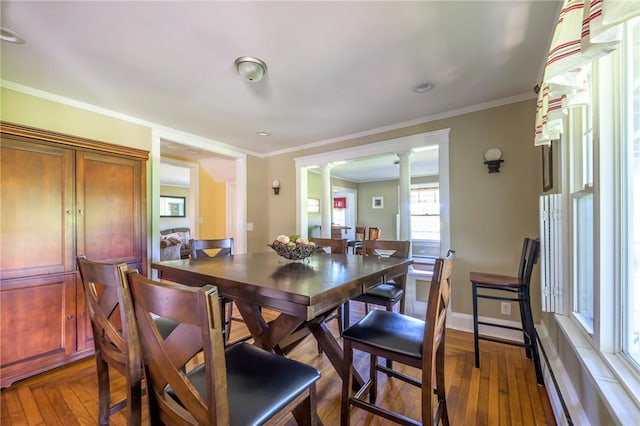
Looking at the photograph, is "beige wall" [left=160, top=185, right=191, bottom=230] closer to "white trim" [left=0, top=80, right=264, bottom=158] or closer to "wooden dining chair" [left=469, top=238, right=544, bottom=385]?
"white trim" [left=0, top=80, right=264, bottom=158]

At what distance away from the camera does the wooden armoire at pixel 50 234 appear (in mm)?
1849

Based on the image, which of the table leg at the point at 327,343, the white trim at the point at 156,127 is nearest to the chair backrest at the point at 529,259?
the table leg at the point at 327,343

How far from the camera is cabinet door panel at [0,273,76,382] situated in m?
1.83

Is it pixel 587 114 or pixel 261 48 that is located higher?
pixel 261 48

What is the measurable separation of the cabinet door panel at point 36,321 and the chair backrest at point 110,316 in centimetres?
111

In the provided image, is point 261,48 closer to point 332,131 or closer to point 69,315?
point 332,131

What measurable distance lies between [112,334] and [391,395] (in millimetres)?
1693

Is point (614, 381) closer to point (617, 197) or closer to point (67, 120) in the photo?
point (617, 197)

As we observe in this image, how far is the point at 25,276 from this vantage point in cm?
191

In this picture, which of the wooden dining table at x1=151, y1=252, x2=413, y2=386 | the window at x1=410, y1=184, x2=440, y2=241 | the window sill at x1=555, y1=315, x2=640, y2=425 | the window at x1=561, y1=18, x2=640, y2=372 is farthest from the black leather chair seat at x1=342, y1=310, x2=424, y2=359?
the window at x1=410, y1=184, x2=440, y2=241

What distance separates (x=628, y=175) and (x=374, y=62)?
157 centimetres

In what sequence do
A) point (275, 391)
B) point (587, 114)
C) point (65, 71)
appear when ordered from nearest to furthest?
point (275, 391)
point (587, 114)
point (65, 71)

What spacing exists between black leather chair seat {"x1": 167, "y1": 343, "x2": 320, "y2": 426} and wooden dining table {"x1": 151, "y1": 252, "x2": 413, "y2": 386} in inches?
8.0

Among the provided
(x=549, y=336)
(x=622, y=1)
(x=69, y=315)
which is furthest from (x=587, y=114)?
(x=69, y=315)
